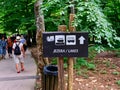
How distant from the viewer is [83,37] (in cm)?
621

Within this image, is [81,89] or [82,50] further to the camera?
[81,89]

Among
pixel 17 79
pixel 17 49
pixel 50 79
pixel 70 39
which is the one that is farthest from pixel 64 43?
pixel 17 49

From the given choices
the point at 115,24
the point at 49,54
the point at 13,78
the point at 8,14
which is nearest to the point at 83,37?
the point at 49,54

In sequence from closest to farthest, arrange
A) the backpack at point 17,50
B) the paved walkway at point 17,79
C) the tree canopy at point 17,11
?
the paved walkway at point 17,79 < the backpack at point 17,50 < the tree canopy at point 17,11

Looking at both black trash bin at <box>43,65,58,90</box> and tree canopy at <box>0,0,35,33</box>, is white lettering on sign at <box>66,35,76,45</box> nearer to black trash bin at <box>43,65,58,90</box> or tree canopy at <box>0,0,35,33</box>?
black trash bin at <box>43,65,58,90</box>

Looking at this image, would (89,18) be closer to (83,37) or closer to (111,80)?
(83,37)

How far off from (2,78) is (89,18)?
6822 mm

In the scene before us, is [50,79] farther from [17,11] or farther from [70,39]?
[17,11]

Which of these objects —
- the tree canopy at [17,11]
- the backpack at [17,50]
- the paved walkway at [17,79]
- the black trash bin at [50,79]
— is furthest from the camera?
the tree canopy at [17,11]

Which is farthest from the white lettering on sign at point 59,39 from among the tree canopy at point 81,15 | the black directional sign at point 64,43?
the tree canopy at point 81,15

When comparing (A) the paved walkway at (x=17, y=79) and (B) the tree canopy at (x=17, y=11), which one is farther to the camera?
(B) the tree canopy at (x=17, y=11)

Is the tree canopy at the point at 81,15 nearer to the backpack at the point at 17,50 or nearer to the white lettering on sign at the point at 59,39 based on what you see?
the white lettering on sign at the point at 59,39

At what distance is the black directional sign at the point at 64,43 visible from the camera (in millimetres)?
6160

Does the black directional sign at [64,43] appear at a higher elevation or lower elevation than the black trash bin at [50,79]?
higher
